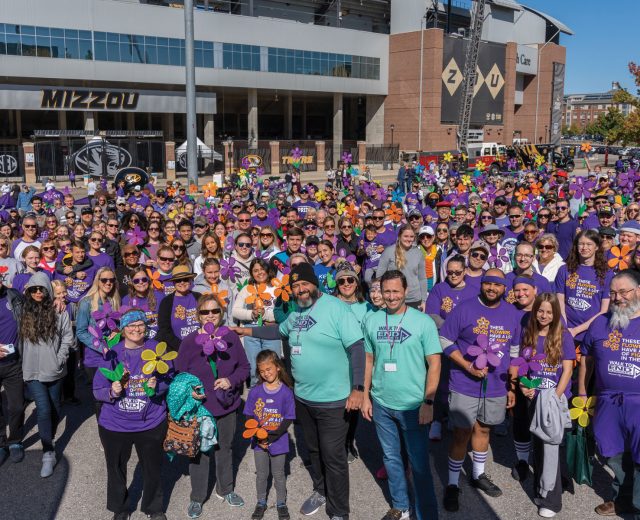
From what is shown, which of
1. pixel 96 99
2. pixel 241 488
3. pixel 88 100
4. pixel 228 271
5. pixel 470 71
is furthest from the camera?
pixel 470 71

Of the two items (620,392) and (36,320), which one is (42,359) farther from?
(620,392)

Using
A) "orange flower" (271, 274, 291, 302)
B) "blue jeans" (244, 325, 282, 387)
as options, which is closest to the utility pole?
"blue jeans" (244, 325, 282, 387)

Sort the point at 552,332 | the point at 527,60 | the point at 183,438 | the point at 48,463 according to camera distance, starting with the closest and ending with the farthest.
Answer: the point at 183,438, the point at 552,332, the point at 48,463, the point at 527,60

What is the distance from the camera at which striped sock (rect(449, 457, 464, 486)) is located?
187 inches

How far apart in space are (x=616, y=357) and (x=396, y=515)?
1995mm

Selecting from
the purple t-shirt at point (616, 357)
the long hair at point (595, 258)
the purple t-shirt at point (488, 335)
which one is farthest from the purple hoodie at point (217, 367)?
the long hair at point (595, 258)

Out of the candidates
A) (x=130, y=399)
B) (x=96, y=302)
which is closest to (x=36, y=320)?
(x=96, y=302)

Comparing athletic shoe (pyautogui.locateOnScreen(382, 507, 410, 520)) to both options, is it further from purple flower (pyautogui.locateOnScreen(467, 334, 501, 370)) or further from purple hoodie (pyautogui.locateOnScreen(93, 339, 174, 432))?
purple hoodie (pyautogui.locateOnScreen(93, 339, 174, 432))

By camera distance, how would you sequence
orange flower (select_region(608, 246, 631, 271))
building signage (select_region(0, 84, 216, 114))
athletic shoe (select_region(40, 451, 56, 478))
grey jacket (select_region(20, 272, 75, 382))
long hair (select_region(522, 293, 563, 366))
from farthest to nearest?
building signage (select_region(0, 84, 216, 114)), orange flower (select_region(608, 246, 631, 271)), grey jacket (select_region(20, 272, 75, 382)), athletic shoe (select_region(40, 451, 56, 478)), long hair (select_region(522, 293, 563, 366))

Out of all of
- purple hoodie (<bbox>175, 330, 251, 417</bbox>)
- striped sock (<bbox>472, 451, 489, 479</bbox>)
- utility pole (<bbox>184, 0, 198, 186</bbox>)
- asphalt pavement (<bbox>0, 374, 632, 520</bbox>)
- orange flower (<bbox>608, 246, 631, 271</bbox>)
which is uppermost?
utility pole (<bbox>184, 0, 198, 186</bbox>)

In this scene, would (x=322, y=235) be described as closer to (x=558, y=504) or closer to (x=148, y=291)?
(x=148, y=291)

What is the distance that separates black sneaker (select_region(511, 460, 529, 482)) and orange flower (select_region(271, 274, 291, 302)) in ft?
7.99

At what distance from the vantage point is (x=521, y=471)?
5082 mm

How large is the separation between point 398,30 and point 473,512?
5336 cm
